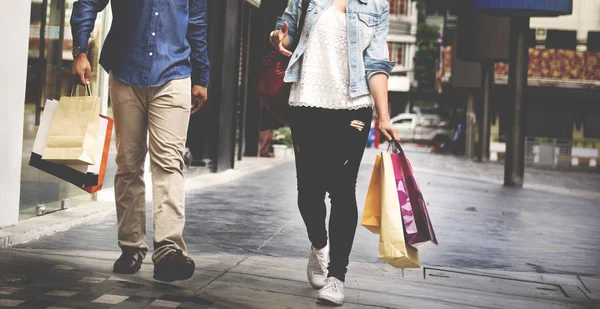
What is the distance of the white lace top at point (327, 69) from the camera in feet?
14.7

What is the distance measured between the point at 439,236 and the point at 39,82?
3.66m

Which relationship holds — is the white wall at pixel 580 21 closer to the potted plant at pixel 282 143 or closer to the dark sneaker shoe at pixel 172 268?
the potted plant at pixel 282 143

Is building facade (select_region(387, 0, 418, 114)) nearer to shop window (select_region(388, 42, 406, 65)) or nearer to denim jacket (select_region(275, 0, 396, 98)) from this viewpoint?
shop window (select_region(388, 42, 406, 65))

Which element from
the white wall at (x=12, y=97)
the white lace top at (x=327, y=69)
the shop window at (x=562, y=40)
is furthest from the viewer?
the shop window at (x=562, y=40)

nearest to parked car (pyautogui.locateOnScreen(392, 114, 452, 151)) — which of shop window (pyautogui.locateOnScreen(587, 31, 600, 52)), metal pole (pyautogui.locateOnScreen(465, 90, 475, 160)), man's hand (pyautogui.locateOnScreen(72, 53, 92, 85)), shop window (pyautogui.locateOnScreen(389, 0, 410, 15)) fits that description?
metal pole (pyautogui.locateOnScreen(465, 90, 475, 160))

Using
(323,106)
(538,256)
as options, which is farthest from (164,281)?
(538,256)

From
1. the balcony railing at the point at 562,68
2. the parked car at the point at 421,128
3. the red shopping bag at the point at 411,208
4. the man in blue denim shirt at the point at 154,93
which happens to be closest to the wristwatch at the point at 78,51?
the man in blue denim shirt at the point at 154,93

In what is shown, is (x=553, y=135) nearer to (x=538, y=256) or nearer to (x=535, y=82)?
(x=535, y=82)

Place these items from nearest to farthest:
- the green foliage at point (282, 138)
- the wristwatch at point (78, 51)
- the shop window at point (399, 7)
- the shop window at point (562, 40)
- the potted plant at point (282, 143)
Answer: the wristwatch at point (78, 51), the potted plant at point (282, 143), the green foliage at point (282, 138), the shop window at point (562, 40), the shop window at point (399, 7)

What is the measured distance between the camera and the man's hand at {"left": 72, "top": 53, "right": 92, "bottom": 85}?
→ 4.49 metres

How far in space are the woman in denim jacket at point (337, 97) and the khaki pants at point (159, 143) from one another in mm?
615

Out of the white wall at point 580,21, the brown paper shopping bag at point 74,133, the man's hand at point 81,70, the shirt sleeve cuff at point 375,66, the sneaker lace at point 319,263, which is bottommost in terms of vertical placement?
the sneaker lace at point 319,263

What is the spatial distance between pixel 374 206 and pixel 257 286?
82cm

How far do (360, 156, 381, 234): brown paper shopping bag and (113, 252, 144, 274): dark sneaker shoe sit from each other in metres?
1.29
